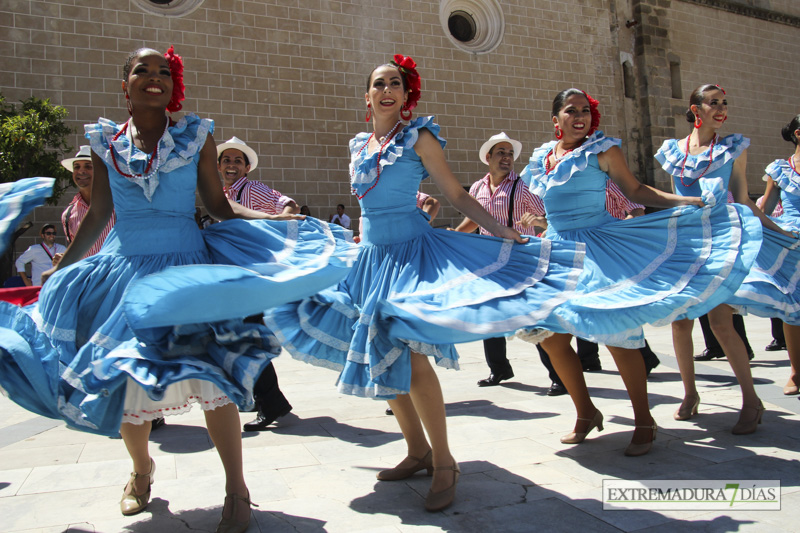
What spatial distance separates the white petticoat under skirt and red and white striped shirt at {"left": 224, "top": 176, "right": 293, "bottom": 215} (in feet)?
8.32

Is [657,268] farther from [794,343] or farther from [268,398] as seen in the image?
[268,398]

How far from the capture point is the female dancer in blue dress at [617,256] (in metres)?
3.04

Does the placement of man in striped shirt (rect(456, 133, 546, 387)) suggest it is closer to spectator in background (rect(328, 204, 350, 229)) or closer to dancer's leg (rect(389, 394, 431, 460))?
dancer's leg (rect(389, 394, 431, 460))

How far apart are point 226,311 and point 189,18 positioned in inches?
489

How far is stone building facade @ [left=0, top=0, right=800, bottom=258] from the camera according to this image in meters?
12.2

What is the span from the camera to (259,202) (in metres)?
4.93

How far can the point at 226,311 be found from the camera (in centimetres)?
231

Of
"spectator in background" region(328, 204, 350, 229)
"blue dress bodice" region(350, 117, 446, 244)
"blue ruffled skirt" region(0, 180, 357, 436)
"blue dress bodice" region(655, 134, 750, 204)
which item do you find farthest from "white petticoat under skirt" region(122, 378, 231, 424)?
"spectator in background" region(328, 204, 350, 229)

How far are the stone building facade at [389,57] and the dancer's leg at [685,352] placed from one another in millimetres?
10838

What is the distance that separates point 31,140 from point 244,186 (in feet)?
22.0

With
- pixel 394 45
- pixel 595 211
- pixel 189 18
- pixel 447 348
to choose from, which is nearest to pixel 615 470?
pixel 447 348

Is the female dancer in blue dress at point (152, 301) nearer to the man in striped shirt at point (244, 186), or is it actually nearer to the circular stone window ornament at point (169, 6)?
the man in striped shirt at point (244, 186)

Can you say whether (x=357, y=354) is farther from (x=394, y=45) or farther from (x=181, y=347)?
(x=394, y=45)

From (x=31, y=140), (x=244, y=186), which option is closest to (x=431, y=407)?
(x=244, y=186)
